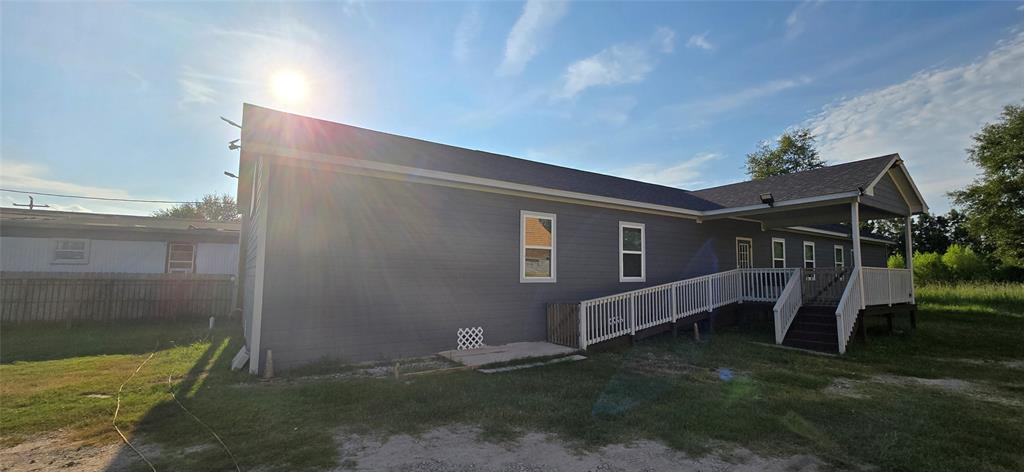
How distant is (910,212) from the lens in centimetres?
1238

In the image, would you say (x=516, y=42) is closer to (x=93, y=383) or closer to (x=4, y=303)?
(x=93, y=383)

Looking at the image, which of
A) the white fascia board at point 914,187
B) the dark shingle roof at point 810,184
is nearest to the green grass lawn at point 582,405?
the dark shingle roof at point 810,184

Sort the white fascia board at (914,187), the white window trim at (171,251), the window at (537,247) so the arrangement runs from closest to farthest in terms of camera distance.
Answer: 1. the window at (537,247)
2. the white fascia board at (914,187)
3. the white window trim at (171,251)

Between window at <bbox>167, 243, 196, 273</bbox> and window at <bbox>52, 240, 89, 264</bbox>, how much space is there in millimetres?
2074

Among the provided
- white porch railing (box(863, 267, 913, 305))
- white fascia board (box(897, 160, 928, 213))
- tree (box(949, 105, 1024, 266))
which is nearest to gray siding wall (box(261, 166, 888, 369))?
white porch railing (box(863, 267, 913, 305))

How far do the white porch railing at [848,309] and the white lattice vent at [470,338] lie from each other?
7074mm

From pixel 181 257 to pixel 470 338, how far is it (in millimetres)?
12315

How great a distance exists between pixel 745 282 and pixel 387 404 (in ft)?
33.3

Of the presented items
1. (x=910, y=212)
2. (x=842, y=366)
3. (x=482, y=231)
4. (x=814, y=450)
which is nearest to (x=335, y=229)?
(x=482, y=231)

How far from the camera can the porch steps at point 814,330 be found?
9.01 m

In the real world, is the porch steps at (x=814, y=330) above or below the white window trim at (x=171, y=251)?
below


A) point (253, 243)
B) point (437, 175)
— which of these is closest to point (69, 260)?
point (253, 243)

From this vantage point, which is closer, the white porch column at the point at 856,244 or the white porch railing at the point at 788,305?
the white porch railing at the point at 788,305

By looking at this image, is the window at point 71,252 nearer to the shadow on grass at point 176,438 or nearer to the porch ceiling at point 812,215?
the shadow on grass at point 176,438
